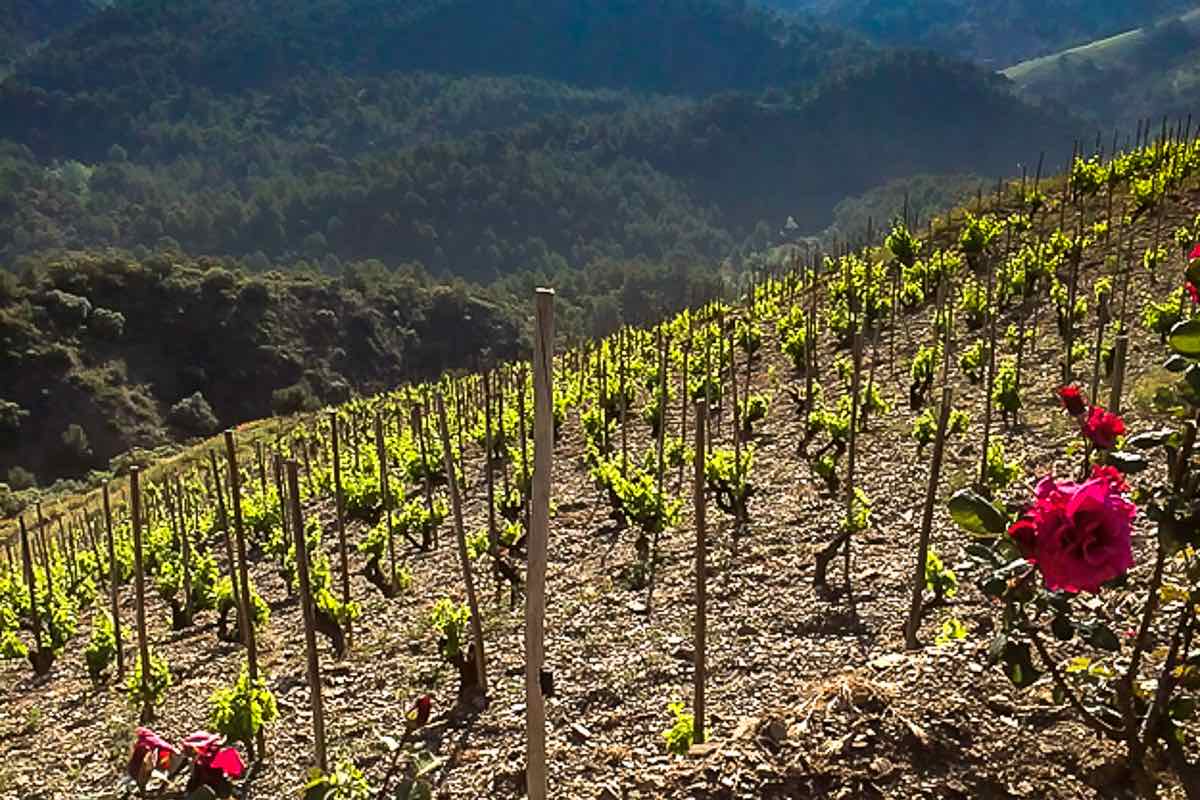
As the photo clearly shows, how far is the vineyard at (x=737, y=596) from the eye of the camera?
103 inches

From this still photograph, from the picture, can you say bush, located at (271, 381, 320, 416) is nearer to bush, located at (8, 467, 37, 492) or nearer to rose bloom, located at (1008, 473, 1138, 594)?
bush, located at (8, 467, 37, 492)

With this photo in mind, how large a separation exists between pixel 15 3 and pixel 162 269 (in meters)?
177

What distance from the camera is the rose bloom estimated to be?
203 centimetres

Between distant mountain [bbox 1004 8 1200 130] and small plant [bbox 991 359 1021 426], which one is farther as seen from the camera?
distant mountain [bbox 1004 8 1200 130]

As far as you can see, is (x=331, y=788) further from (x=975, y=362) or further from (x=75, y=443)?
(x=75, y=443)

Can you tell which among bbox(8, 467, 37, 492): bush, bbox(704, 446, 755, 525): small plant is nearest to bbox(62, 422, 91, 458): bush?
bbox(8, 467, 37, 492): bush

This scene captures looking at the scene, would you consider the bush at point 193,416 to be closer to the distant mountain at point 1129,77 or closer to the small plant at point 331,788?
the small plant at point 331,788

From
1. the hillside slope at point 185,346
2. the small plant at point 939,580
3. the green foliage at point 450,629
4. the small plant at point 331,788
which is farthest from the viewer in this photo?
the hillside slope at point 185,346

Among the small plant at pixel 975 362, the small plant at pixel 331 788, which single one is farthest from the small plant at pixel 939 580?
the small plant at pixel 975 362

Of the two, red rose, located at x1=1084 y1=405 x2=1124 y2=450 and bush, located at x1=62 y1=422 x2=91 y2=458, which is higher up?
red rose, located at x1=1084 y1=405 x2=1124 y2=450

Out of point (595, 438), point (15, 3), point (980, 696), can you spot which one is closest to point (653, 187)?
point (595, 438)

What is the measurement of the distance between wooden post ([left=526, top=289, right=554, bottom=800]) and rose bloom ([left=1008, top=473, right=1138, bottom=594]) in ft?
4.18

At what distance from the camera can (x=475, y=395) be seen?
851 inches

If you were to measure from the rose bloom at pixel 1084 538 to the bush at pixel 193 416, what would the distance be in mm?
52098
